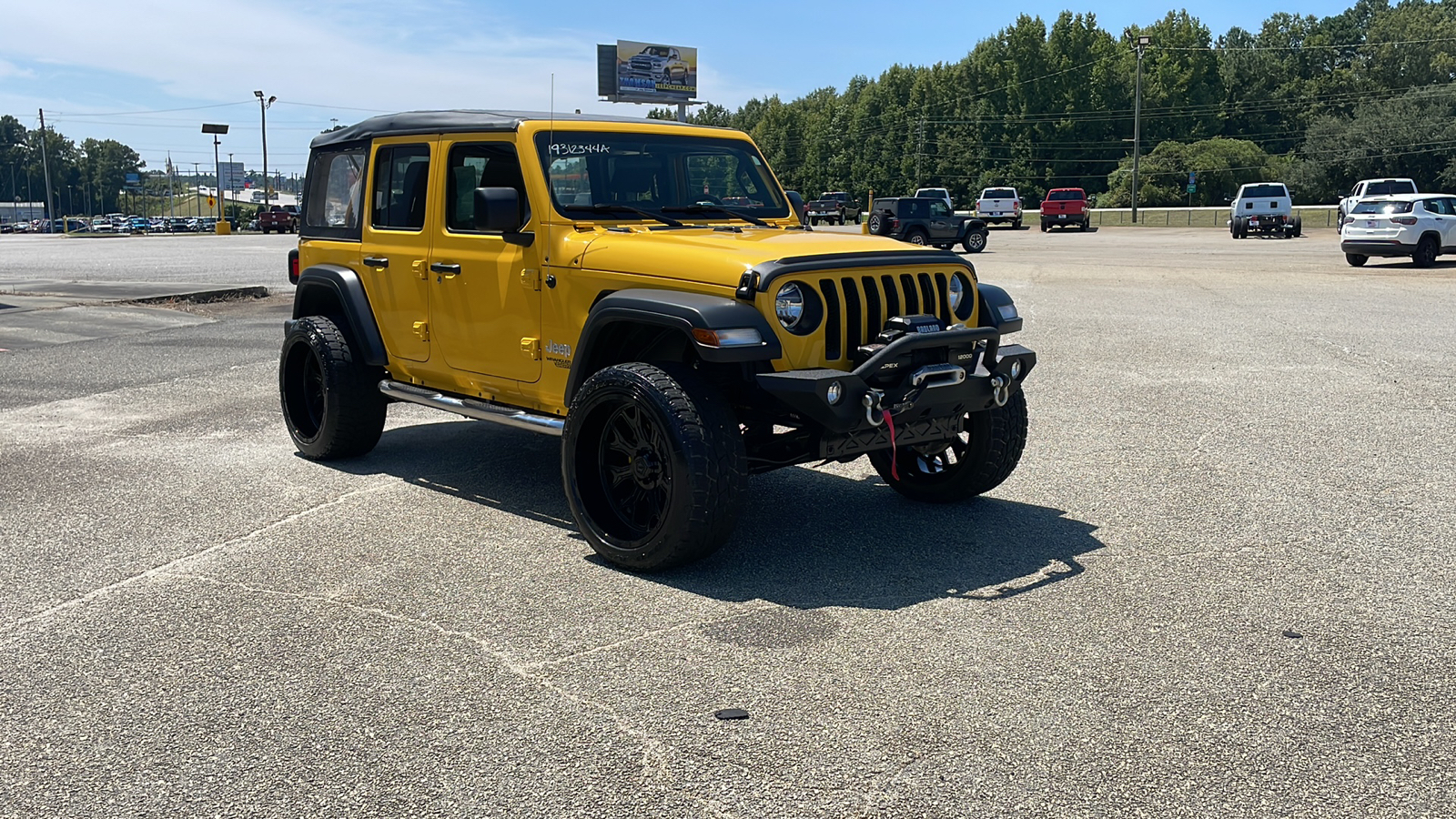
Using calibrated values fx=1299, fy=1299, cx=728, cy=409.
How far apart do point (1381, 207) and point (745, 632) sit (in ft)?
88.1

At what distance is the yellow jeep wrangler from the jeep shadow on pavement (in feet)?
0.77

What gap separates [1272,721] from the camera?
4.02m

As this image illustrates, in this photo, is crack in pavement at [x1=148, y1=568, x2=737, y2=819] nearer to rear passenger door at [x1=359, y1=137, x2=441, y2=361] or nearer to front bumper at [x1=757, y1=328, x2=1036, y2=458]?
front bumper at [x1=757, y1=328, x2=1036, y2=458]

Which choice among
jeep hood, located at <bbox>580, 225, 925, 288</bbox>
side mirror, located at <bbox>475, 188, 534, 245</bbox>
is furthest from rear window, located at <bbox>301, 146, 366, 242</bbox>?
jeep hood, located at <bbox>580, 225, 925, 288</bbox>

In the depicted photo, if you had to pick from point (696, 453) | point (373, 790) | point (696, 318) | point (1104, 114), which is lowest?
point (373, 790)

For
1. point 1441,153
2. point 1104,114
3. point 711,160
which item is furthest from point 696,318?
point 1104,114

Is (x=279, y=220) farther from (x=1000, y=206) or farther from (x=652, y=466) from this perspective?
(x=652, y=466)

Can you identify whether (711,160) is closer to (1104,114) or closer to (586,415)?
(586,415)

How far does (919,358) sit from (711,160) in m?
2.08

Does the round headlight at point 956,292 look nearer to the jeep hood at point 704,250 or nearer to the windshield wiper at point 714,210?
the jeep hood at point 704,250

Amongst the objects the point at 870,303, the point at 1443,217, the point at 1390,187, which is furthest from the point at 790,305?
the point at 1390,187

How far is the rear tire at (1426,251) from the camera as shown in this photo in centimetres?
2691

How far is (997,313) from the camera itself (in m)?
6.32

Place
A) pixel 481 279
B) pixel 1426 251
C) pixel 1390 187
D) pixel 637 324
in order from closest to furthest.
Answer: pixel 637 324
pixel 481 279
pixel 1426 251
pixel 1390 187
